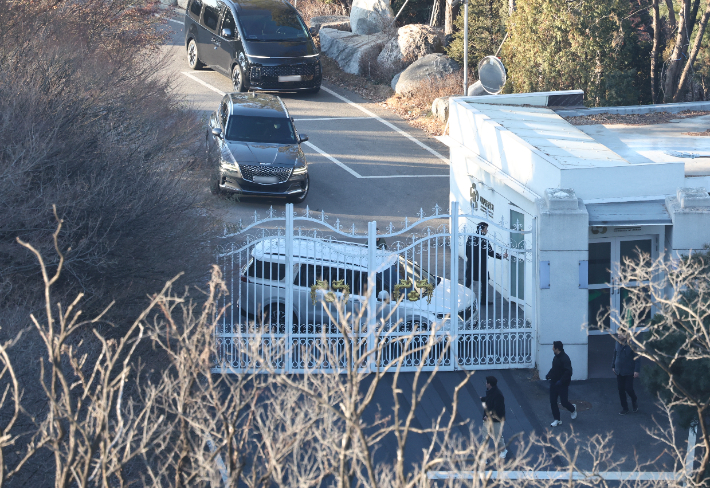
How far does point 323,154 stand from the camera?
67.6 ft

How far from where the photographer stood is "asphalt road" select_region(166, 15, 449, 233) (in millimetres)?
17438

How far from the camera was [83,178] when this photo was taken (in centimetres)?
1055

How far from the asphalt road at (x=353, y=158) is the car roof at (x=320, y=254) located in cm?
355

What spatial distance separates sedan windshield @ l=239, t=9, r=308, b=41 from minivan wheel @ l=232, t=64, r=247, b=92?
37.4 inches

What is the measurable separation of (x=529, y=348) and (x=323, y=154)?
10209 millimetres

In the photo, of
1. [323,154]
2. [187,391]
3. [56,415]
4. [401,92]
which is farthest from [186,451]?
[401,92]

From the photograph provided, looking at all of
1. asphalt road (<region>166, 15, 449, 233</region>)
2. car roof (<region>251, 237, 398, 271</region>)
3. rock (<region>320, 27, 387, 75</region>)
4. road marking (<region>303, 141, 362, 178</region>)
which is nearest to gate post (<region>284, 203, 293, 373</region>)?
car roof (<region>251, 237, 398, 271</region>)

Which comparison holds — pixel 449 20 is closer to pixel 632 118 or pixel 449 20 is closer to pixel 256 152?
pixel 632 118

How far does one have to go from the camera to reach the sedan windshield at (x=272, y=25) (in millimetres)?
23266

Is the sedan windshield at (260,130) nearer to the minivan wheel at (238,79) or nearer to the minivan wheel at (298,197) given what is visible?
the minivan wheel at (298,197)

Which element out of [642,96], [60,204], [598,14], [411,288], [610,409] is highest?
[598,14]

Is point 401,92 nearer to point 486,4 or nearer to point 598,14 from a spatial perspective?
point 486,4

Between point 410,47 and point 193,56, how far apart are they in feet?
23.1

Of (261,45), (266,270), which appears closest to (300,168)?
(266,270)
